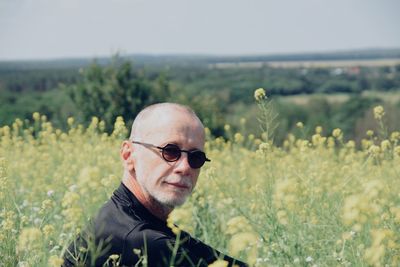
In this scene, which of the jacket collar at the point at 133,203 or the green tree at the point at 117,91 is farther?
the green tree at the point at 117,91

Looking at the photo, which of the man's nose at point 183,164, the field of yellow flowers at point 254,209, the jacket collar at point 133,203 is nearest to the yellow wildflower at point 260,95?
the field of yellow flowers at point 254,209

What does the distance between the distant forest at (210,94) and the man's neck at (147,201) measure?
115 cm

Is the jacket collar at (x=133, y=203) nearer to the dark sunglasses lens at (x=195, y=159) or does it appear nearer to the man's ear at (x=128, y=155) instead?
the man's ear at (x=128, y=155)

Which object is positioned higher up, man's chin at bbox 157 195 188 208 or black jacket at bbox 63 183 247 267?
man's chin at bbox 157 195 188 208

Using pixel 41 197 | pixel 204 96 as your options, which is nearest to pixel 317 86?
→ pixel 204 96

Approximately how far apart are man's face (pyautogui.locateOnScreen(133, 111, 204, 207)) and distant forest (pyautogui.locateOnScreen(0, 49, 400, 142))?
3.47ft

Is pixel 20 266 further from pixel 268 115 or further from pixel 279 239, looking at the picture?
pixel 268 115

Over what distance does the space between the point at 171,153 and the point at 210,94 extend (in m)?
35.4

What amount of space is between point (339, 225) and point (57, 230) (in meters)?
1.62

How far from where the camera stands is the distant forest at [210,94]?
2295 centimetres

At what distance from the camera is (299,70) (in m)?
91.4

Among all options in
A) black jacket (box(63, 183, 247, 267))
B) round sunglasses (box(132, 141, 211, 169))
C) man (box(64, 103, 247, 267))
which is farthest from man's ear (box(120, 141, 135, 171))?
black jacket (box(63, 183, 247, 267))

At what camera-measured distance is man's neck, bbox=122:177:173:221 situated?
255 cm

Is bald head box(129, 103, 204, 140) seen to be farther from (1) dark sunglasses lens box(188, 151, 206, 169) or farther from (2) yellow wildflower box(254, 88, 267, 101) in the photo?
(2) yellow wildflower box(254, 88, 267, 101)
